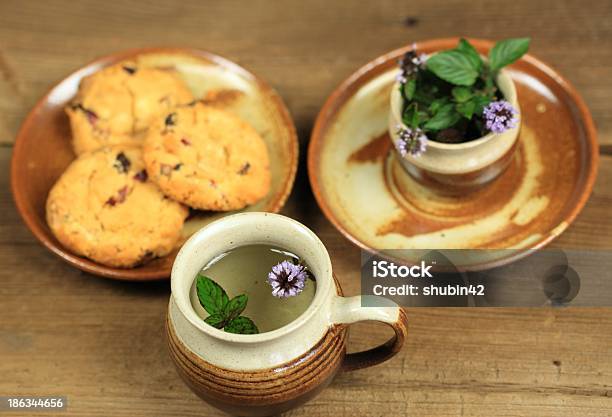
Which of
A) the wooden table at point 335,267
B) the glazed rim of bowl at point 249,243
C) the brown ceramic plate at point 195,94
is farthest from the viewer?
the brown ceramic plate at point 195,94

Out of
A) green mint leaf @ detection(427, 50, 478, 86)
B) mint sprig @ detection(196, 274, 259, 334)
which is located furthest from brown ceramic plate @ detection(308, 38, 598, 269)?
mint sprig @ detection(196, 274, 259, 334)

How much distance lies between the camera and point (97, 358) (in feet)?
3.58

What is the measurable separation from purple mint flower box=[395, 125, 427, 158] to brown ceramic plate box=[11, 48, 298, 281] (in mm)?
168

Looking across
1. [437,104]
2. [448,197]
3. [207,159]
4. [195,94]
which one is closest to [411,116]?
[437,104]

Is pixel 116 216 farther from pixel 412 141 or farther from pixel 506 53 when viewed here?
pixel 506 53

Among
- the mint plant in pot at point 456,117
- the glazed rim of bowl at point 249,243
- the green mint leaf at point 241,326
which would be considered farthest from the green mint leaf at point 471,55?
the green mint leaf at point 241,326

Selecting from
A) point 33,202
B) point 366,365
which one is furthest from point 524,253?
point 33,202

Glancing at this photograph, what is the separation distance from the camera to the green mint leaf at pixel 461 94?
112cm

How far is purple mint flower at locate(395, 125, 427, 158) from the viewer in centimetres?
111

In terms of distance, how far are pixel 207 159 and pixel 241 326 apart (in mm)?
336

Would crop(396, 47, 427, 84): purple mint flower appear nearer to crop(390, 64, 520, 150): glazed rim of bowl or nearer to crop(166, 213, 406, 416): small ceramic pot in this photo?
crop(390, 64, 520, 150): glazed rim of bowl

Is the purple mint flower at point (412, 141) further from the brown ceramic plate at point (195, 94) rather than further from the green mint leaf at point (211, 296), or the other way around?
the green mint leaf at point (211, 296)

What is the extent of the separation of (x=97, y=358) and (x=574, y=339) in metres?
0.63

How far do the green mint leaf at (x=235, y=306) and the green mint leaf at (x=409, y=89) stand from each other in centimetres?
41
